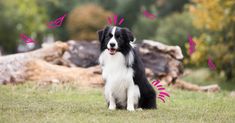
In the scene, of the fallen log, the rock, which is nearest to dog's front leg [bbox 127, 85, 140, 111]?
the fallen log

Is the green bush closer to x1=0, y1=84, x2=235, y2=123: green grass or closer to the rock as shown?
the rock

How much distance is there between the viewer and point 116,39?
36.2 ft

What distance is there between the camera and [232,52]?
87.4 feet

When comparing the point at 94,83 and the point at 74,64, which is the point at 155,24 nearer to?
the point at 74,64

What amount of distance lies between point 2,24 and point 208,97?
3782 cm

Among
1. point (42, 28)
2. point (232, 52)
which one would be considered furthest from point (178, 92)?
point (42, 28)

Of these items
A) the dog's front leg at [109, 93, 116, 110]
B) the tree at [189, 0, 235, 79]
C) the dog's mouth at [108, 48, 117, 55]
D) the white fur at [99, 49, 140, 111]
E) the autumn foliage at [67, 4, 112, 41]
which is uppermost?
the dog's mouth at [108, 48, 117, 55]

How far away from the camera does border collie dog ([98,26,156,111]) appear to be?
1107 centimetres

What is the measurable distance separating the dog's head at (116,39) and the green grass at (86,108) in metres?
1.11

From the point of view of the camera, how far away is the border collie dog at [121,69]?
1107 centimetres

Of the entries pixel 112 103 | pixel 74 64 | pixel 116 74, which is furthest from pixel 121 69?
pixel 74 64

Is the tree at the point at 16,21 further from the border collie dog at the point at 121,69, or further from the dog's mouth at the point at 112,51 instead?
the dog's mouth at the point at 112,51

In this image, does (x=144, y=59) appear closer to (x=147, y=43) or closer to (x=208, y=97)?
(x=147, y=43)

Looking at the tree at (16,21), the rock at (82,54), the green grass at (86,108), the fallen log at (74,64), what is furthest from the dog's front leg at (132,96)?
the tree at (16,21)
